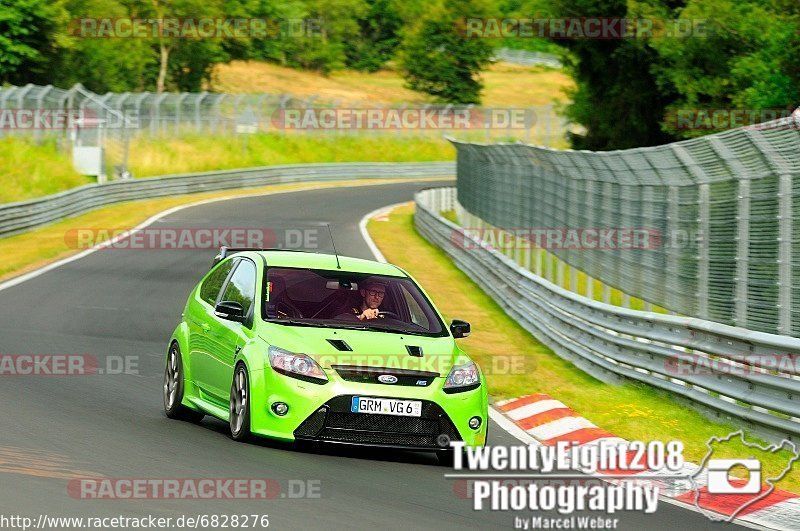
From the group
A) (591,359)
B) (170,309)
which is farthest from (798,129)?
(170,309)

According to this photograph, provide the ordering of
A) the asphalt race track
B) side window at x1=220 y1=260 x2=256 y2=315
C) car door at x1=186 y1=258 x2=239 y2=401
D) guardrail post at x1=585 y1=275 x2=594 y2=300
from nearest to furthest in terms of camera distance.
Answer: the asphalt race track → side window at x1=220 y1=260 x2=256 y2=315 → car door at x1=186 y1=258 x2=239 y2=401 → guardrail post at x1=585 y1=275 x2=594 y2=300

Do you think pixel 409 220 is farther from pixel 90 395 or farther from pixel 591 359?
pixel 90 395

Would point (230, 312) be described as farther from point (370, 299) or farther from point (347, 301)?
point (370, 299)

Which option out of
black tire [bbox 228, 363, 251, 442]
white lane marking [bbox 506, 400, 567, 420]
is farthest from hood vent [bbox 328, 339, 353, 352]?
white lane marking [bbox 506, 400, 567, 420]

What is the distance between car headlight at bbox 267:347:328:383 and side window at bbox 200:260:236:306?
2011 millimetres

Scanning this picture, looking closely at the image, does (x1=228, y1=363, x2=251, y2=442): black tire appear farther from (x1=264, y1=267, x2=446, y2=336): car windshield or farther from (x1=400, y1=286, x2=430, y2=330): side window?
(x1=400, y1=286, x2=430, y2=330): side window

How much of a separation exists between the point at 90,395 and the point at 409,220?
34194mm

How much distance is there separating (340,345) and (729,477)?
2.91 m

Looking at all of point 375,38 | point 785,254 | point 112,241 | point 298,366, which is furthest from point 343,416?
point 375,38

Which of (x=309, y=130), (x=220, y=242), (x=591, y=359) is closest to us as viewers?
(x=591, y=359)

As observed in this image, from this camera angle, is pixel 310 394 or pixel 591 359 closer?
pixel 310 394

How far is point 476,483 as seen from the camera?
9.94 metres

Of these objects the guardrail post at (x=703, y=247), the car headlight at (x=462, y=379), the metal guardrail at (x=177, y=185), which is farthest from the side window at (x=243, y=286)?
the metal guardrail at (x=177, y=185)

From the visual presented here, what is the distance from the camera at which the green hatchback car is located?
34.9 ft
